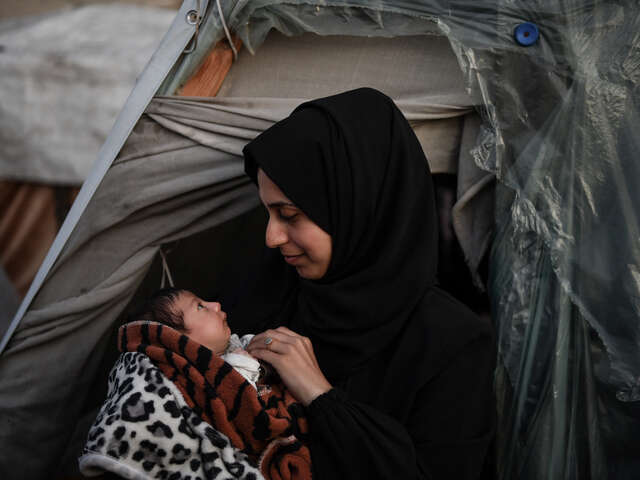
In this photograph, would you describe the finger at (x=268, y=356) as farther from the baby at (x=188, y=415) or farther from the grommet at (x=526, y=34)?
the grommet at (x=526, y=34)

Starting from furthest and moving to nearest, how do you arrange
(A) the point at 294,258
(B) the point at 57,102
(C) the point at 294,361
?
(B) the point at 57,102, (A) the point at 294,258, (C) the point at 294,361

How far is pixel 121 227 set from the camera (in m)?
2.05

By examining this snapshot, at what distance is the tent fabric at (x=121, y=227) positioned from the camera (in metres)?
2.00

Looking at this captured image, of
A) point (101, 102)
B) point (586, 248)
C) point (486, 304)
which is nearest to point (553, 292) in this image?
point (586, 248)

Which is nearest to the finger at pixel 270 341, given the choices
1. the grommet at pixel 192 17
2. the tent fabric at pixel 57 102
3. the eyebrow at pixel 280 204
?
the eyebrow at pixel 280 204

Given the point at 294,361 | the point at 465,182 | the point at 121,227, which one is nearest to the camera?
the point at 294,361

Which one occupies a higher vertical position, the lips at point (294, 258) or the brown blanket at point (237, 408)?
the lips at point (294, 258)

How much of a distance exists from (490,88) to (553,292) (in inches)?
25.1

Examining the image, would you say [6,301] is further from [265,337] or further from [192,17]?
[265,337]

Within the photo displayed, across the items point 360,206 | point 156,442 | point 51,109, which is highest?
point 51,109

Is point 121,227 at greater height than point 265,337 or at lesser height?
greater

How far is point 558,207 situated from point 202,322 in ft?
3.48

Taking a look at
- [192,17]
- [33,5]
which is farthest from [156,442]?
[33,5]

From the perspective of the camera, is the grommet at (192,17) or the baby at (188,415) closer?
the baby at (188,415)
